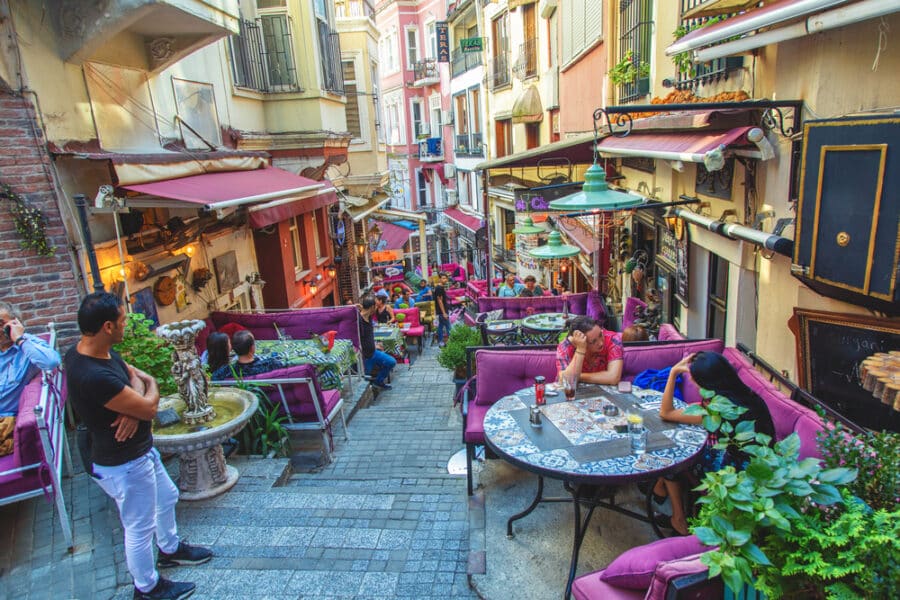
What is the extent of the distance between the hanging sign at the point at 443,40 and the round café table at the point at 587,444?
2643 centimetres

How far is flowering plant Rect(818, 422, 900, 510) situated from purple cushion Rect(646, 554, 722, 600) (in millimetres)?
662

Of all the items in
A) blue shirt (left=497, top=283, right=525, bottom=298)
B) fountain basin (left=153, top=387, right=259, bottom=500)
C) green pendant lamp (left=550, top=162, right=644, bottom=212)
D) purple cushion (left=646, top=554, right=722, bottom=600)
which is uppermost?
green pendant lamp (left=550, top=162, right=644, bottom=212)

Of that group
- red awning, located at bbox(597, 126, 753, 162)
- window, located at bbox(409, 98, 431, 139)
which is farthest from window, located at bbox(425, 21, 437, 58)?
red awning, located at bbox(597, 126, 753, 162)

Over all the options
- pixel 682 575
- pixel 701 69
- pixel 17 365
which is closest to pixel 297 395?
pixel 17 365

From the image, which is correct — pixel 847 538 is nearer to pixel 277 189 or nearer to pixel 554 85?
pixel 277 189

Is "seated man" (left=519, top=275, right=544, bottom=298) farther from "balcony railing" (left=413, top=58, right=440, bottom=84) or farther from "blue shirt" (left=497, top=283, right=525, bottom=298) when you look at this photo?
"balcony railing" (left=413, top=58, right=440, bottom=84)

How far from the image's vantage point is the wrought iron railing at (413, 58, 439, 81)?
31828mm

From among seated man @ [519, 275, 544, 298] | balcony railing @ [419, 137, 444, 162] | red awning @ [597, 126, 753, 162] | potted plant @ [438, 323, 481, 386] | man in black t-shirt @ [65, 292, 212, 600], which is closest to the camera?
man in black t-shirt @ [65, 292, 212, 600]

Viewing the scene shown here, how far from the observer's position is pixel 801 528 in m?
1.87

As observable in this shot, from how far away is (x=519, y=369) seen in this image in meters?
5.14

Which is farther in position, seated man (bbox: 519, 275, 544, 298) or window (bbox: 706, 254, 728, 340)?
seated man (bbox: 519, 275, 544, 298)

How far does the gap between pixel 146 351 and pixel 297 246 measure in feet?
30.7

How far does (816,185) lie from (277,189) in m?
6.27

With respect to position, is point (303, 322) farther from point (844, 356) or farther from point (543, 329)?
point (844, 356)
